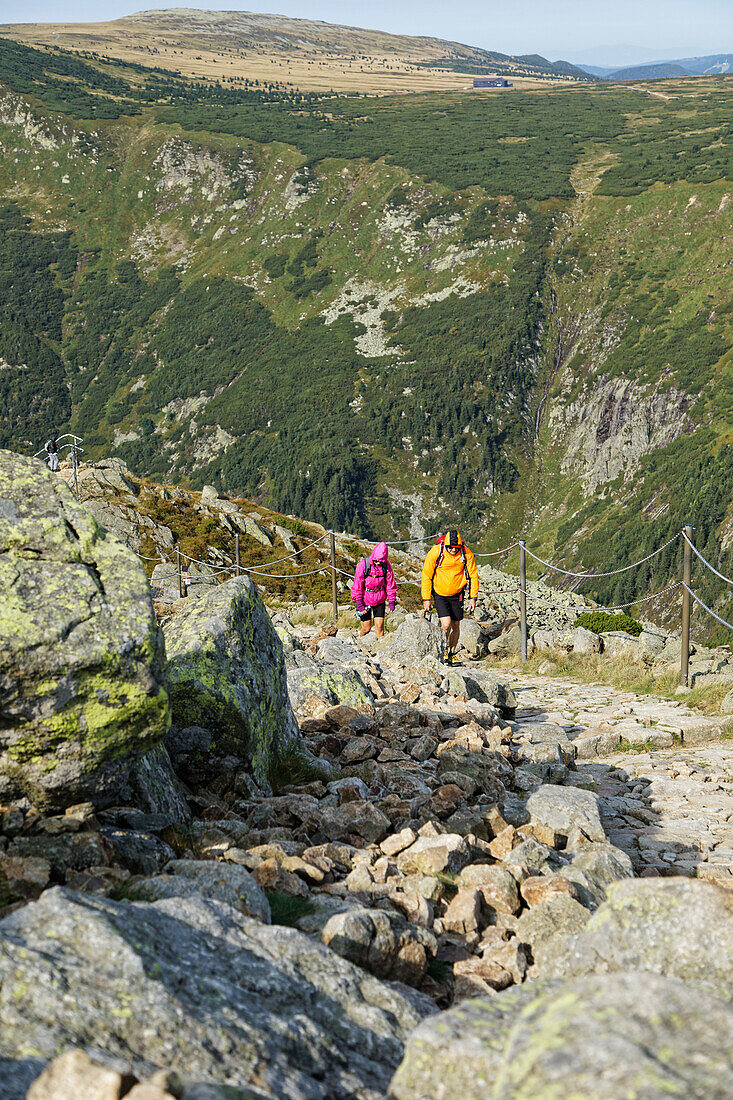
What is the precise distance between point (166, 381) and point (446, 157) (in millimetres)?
66760

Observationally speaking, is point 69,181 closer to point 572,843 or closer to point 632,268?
point 632,268

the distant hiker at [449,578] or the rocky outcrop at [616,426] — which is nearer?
the distant hiker at [449,578]

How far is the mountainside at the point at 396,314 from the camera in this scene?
317 feet

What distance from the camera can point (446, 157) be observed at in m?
146

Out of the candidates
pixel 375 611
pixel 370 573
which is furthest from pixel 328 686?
pixel 375 611

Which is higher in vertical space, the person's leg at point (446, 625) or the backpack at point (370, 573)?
the backpack at point (370, 573)

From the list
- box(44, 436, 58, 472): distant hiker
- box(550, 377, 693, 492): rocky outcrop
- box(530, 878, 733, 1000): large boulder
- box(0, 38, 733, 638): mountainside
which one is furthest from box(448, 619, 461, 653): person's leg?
box(550, 377, 693, 492): rocky outcrop

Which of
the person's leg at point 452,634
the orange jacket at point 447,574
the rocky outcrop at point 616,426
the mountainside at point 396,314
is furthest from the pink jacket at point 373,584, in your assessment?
the rocky outcrop at point 616,426

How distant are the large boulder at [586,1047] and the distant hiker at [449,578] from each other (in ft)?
31.2

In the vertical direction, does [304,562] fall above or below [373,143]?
below

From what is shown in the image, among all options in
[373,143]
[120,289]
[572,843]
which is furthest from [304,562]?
[373,143]

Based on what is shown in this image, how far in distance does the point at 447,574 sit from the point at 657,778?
4724mm

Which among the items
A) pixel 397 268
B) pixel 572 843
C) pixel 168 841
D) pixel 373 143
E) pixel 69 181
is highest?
pixel 373 143

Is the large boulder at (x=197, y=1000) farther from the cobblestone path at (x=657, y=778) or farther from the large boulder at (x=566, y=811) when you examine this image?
the cobblestone path at (x=657, y=778)
